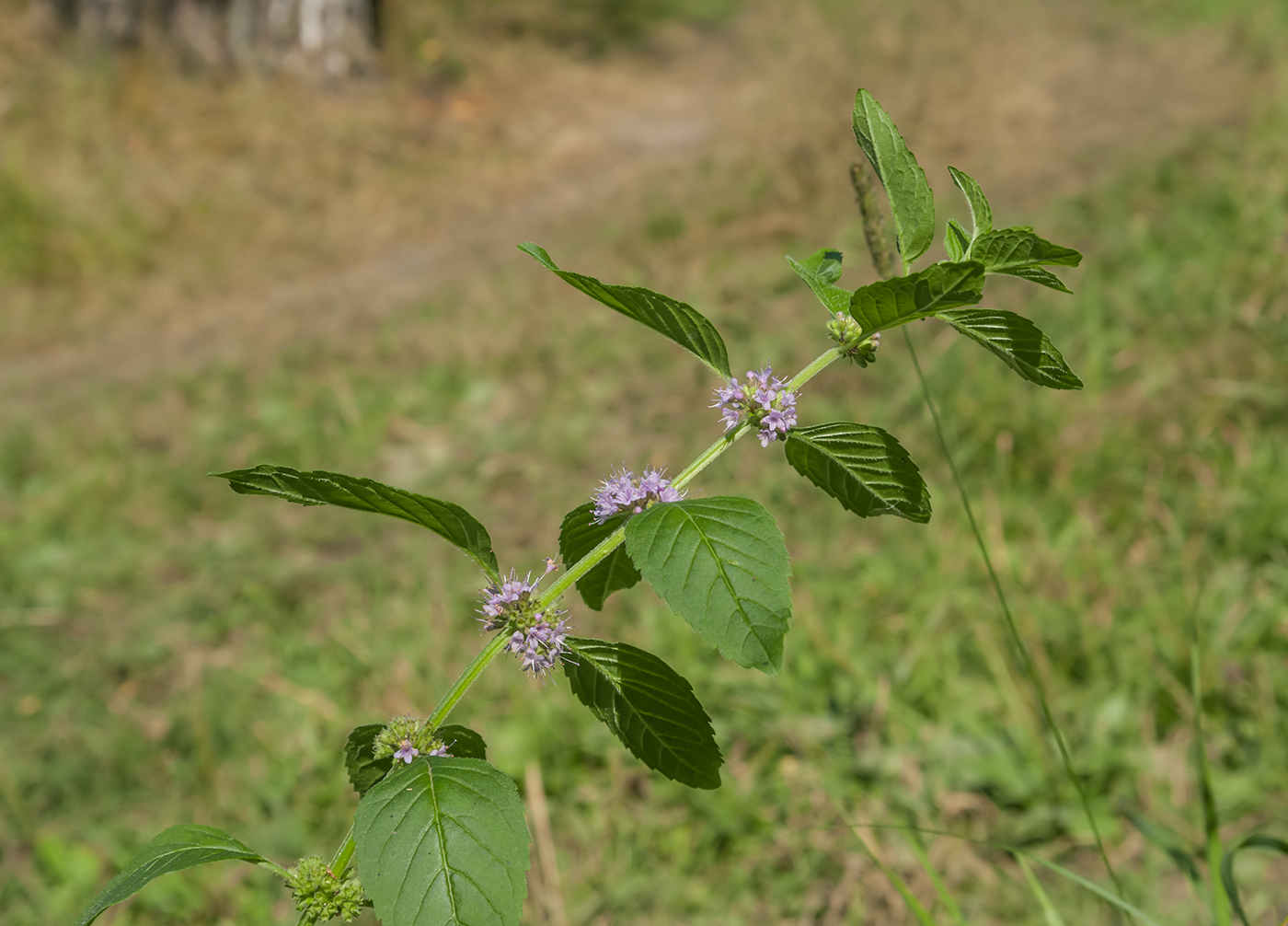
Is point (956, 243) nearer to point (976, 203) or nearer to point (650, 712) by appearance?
point (976, 203)

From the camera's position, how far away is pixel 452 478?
400 cm

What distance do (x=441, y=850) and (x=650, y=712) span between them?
0.65 ft

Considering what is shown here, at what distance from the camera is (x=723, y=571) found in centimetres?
62

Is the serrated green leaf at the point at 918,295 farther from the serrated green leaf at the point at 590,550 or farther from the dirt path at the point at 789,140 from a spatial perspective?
the dirt path at the point at 789,140

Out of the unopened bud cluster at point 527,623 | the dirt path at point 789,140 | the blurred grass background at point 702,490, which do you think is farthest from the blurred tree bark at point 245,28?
the unopened bud cluster at point 527,623

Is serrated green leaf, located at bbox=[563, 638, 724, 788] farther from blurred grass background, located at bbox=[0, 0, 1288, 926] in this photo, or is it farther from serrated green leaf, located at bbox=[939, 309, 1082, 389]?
blurred grass background, located at bbox=[0, 0, 1288, 926]

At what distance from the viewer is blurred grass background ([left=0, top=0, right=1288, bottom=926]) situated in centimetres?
216

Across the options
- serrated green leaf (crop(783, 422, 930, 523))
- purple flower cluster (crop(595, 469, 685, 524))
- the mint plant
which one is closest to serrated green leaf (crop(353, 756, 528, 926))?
the mint plant

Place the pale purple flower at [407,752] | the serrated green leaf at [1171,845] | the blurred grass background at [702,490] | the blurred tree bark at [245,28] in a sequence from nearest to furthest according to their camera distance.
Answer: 1. the pale purple flower at [407,752]
2. the serrated green leaf at [1171,845]
3. the blurred grass background at [702,490]
4. the blurred tree bark at [245,28]

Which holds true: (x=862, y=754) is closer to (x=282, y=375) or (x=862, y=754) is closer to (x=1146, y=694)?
(x=1146, y=694)

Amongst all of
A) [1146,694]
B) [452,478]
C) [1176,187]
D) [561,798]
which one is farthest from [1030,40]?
[561,798]

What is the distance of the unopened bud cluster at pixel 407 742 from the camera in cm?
69

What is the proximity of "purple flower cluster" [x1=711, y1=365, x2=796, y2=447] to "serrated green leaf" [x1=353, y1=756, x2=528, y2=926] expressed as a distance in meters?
0.35

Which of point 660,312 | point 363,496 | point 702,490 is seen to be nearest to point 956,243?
point 660,312
